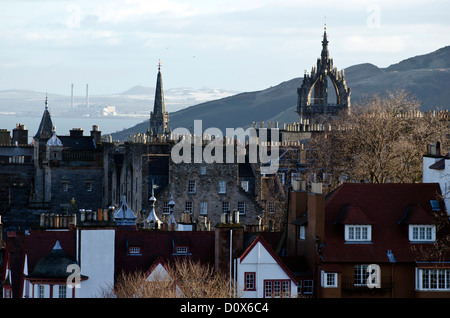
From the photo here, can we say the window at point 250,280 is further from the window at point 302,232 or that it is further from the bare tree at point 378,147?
the bare tree at point 378,147

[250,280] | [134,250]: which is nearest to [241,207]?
[134,250]

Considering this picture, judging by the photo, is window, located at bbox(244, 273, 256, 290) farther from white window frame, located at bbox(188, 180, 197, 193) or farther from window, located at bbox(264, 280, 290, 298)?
white window frame, located at bbox(188, 180, 197, 193)

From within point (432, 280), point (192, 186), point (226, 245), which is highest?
point (192, 186)

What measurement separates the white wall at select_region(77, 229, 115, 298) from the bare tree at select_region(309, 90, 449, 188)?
76.5 feet

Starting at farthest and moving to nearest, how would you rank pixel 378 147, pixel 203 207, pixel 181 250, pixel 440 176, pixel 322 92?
1. pixel 322 92
2. pixel 203 207
3. pixel 378 147
4. pixel 440 176
5. pixel 181 250

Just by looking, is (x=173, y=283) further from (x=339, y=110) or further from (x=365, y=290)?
(x=339, y=110)

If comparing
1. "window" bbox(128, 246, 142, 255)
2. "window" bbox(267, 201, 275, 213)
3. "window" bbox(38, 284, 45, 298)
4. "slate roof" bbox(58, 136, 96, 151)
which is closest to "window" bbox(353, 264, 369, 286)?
"window" bbox(128, 246, 142, 255)

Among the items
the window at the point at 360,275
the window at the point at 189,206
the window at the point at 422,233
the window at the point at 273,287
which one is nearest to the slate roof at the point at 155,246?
the window at the point at 273,287

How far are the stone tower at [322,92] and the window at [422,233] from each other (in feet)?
341

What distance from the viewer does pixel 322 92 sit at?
167250mm

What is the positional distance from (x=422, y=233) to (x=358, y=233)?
8.97 feet

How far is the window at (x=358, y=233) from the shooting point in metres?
54.1

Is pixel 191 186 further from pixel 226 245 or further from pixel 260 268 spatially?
pixel 260 268

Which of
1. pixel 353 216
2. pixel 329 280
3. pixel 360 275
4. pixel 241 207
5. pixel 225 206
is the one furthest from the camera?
pixel 225 206
